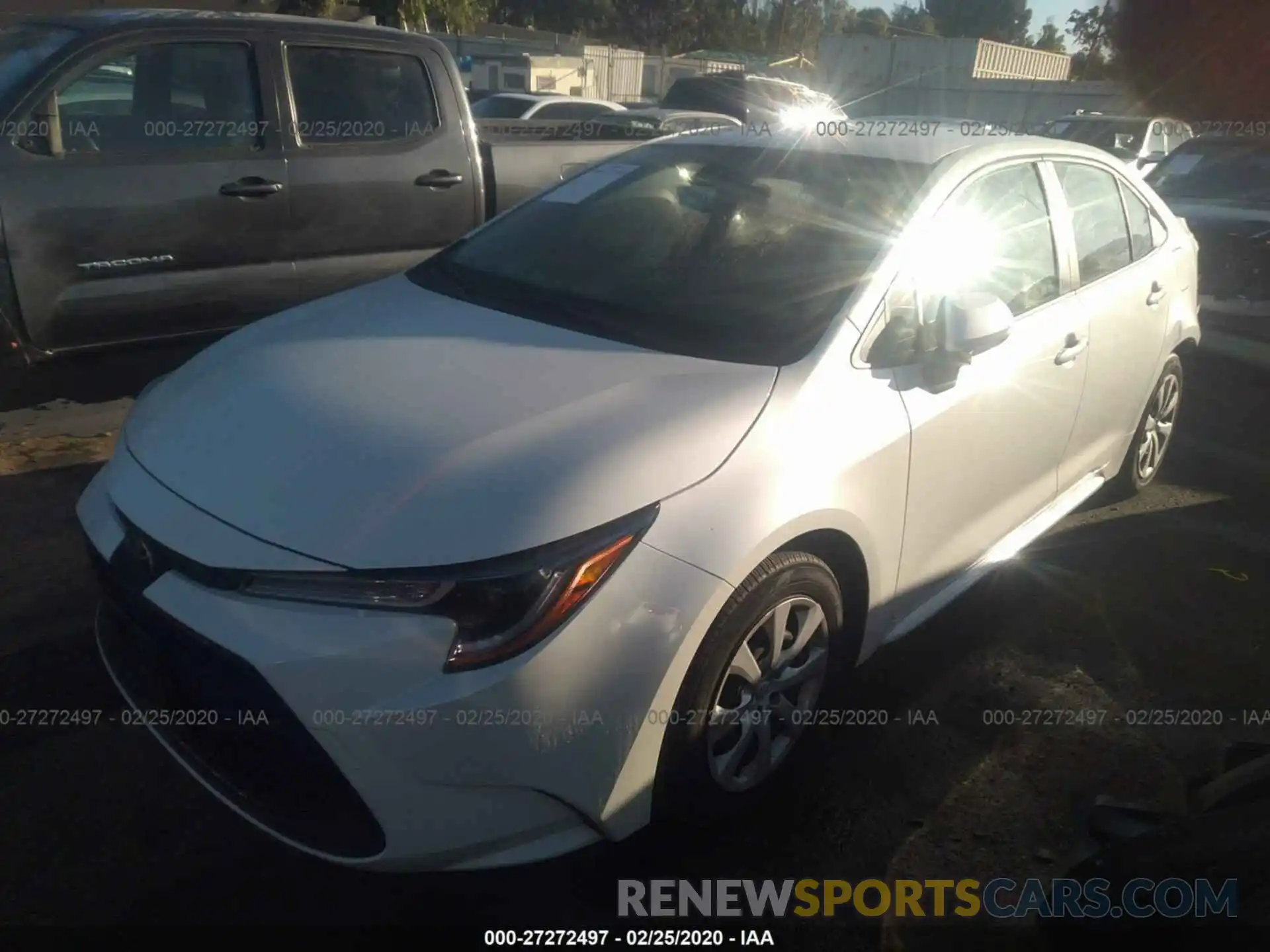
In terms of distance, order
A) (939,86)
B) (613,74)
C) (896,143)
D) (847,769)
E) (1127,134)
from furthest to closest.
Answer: (939,86) < (613,74) < (1127,134) < (896,143) < (847,769)

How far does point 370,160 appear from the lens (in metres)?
5.32

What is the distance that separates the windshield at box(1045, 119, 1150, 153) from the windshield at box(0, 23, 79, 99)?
1433 cm

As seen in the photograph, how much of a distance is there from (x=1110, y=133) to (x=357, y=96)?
14.1m

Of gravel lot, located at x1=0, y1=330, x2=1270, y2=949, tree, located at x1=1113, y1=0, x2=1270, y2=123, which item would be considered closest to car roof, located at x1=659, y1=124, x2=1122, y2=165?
gravel lot, located at x1=0, y1=330, x2=1270, y2=949

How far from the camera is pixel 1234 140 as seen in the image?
29.9ft

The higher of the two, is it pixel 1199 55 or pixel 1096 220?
pixel 1199 55

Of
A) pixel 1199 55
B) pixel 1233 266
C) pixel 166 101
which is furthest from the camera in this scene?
pixel 1199 55

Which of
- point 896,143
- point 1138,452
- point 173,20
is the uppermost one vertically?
point 173,20

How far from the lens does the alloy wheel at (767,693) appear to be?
2.49 metres

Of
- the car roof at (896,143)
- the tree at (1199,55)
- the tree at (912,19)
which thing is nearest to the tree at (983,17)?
the tree at (912,19)

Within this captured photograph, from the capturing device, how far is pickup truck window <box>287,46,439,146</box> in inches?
203

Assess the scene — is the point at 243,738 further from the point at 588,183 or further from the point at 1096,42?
the point at 1096,42

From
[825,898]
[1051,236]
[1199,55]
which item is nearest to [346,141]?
[1051,236]

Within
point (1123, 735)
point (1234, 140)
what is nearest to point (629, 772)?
point (1123, 735)
